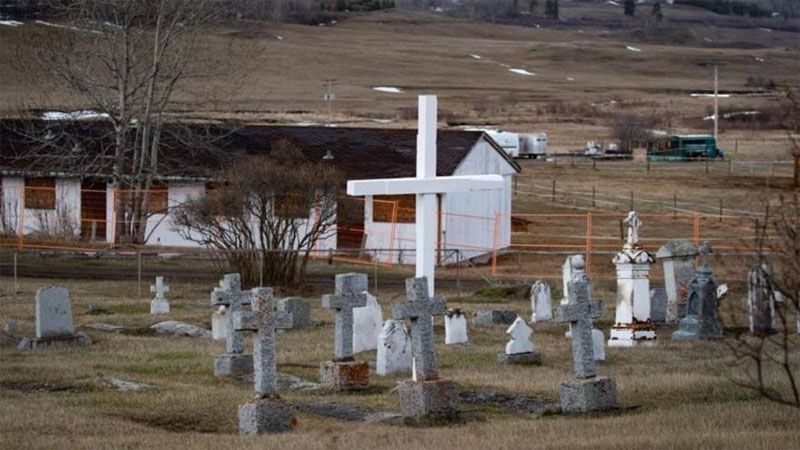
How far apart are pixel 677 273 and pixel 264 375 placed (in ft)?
40.1

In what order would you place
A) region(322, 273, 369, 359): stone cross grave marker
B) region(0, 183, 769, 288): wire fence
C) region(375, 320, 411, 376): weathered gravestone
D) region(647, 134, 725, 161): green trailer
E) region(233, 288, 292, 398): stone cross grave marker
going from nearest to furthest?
region(233, 288, 292, 398): stone cross grave marker, region(322, 273, 369, 359): stone cross grave marker, region(375, 320, 411, 376): weathered gravestone, region(0, 183, 769, 288): wire fence, region(647, 134, 725, 161): green trailer

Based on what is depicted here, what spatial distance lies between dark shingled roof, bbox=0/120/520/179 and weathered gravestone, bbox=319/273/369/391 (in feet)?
89.7

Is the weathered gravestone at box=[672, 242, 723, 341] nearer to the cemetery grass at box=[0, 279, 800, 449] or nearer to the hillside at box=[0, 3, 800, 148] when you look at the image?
the cemetery grass at box=[0, 279, 800, 449]

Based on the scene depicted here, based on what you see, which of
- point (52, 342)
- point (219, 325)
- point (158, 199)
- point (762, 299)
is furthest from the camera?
point (158, 199)

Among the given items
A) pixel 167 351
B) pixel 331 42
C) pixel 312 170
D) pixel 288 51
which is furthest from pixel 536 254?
pixel 331 42

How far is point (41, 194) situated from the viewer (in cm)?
5000

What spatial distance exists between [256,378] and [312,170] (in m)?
22.4

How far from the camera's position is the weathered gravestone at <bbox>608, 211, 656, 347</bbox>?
73.0ft

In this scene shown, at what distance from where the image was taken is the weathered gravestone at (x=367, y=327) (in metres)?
21.5

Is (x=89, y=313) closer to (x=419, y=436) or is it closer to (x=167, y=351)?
(x=167, y=351)

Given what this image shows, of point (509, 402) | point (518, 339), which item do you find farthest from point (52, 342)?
point (509, 402)

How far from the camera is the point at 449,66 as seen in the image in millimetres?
181125

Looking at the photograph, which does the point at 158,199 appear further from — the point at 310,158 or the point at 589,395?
the point at 589,395

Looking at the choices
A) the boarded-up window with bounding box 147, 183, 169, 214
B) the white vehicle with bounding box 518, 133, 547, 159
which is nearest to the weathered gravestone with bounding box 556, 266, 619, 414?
the boarded-up window with bounding box 147, 183, 169, 214
